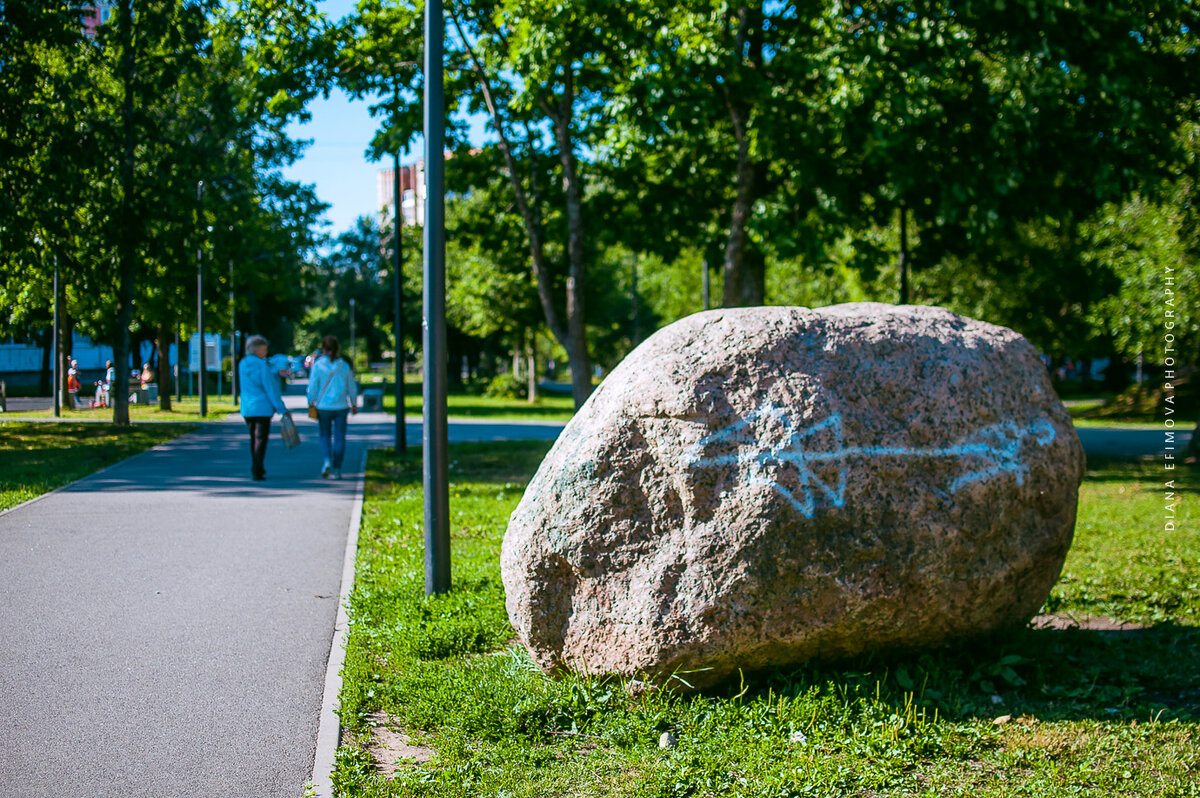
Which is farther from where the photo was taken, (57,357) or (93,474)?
(57,357)

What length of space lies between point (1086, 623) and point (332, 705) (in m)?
4.89

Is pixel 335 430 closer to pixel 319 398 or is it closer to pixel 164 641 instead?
pixel 319 398

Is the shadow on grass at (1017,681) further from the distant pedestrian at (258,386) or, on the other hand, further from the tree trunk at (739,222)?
the distant pedestrian at (258,386)

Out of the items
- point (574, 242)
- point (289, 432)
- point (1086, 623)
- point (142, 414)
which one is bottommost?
point (1086, 623)

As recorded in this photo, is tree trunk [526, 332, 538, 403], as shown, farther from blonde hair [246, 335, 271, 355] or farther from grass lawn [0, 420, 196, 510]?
blonde hair [246, 335, 271, 355]

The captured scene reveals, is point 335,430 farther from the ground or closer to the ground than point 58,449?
farther from the ground

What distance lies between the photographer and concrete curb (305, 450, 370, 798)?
3885 mm

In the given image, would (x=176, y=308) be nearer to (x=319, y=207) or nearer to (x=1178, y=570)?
(x=319, y=207)

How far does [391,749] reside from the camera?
14.0 ft

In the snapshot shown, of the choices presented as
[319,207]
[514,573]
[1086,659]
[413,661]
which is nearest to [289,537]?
[413,661]

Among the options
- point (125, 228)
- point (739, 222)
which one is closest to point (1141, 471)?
point (739, 222)

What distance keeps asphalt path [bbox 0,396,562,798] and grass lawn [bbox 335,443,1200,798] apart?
39cm

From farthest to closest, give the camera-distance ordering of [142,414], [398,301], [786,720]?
1. [142,414]
2. [398,301]
3. [786,720]

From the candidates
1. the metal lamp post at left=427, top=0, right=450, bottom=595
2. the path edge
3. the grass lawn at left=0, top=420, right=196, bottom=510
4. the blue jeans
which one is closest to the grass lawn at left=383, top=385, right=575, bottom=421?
the path edge
